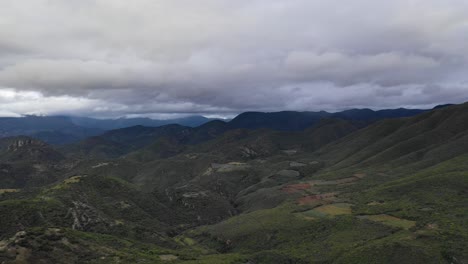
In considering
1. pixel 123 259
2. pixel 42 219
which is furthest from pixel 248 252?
pixel 42 219

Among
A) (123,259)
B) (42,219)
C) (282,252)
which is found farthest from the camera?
(42,219)

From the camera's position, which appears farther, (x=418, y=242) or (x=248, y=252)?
(x=248, y=252)

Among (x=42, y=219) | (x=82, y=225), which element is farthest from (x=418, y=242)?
(x=42, y=219)

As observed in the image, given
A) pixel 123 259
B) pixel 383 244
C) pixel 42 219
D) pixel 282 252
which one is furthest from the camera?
pixel 42 219

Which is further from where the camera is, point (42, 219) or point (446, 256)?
point (42, 219)

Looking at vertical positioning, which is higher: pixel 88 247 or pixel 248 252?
pixel 88 247

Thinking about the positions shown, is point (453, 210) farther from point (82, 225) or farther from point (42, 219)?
point (42, 219)

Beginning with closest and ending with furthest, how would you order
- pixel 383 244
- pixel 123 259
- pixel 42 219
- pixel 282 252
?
pixel 123 259 < pixel 383 244 < pixel 282 252 < pixel 42 219

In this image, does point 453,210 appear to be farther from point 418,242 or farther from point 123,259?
point 123,259

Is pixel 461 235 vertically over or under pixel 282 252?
over
